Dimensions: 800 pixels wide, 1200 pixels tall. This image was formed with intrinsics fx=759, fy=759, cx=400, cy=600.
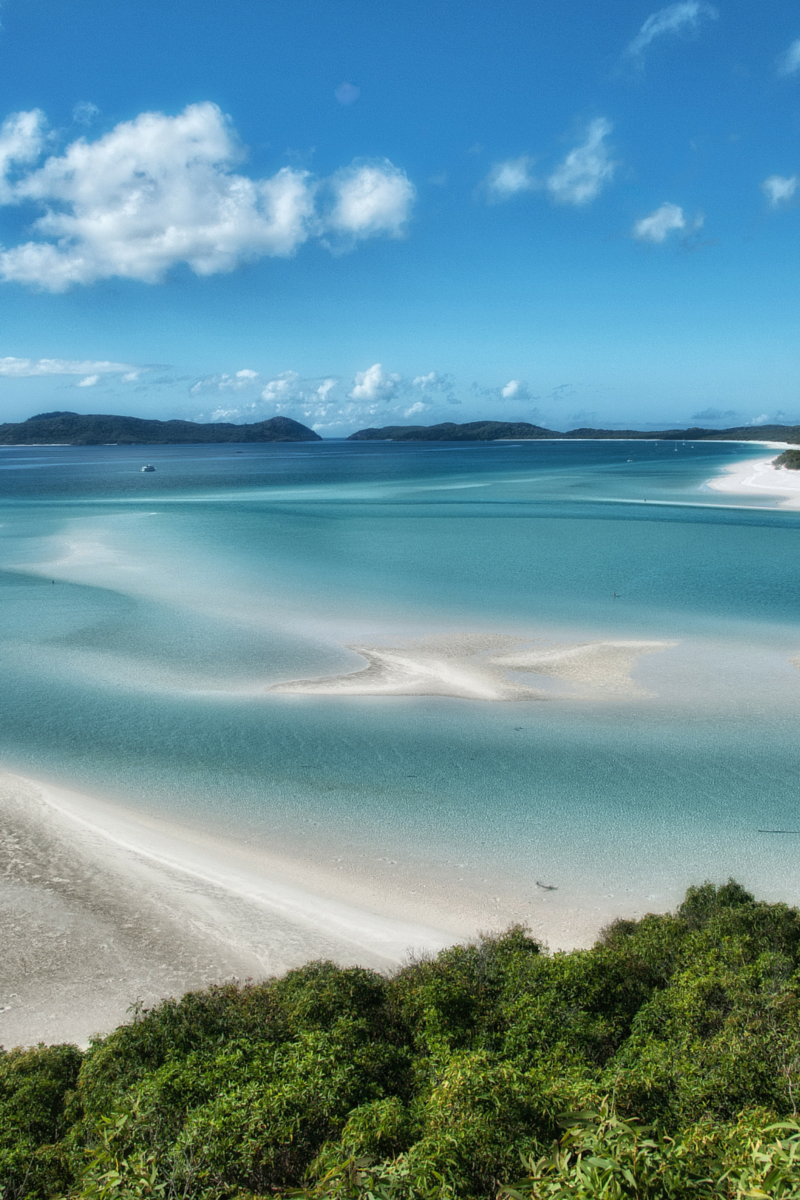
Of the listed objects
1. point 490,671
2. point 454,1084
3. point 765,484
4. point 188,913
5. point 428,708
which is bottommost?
point 188,913

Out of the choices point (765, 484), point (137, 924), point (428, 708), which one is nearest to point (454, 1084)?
point (137, 924)

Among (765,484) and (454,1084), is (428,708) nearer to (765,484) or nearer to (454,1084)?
(454,1084)

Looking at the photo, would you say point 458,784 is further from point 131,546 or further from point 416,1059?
point 131,546

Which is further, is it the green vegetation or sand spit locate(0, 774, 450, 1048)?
sand spit locate(0, 774, 450, 1048)

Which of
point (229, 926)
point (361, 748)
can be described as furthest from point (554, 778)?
point (229, 926)

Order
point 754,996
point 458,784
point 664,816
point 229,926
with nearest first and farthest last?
point 754,996, point 229,926, point 664,816, point 458,784

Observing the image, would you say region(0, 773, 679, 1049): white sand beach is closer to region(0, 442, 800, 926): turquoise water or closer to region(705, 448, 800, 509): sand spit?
region(0, 442, 800, 926): turquoise water

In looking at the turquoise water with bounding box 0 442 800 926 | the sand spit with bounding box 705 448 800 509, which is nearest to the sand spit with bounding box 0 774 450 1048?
the turquoise water with bounding box 0 442 800 926
